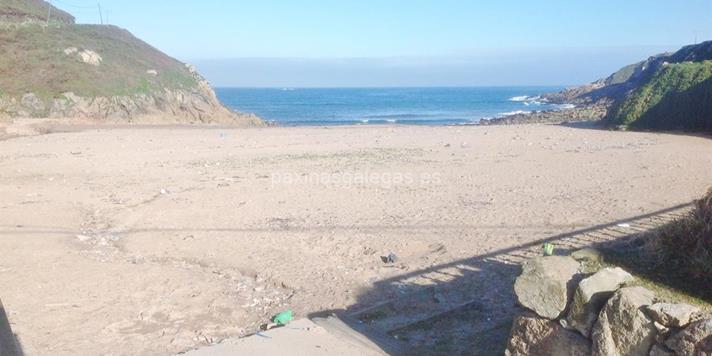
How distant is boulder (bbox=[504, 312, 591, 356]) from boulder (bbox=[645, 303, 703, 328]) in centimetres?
49

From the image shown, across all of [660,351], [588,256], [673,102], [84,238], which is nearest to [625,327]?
[660,351]

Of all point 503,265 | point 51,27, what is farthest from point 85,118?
point 503,265

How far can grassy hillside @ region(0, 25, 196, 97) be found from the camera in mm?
32094

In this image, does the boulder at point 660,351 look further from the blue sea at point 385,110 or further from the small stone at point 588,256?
the blue sea at point 385,110

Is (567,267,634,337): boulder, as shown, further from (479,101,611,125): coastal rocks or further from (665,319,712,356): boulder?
(479,101,611,125): coastal rocks

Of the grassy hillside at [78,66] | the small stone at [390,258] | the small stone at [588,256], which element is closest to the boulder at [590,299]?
the small stone at [588,256]

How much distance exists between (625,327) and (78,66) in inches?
1423

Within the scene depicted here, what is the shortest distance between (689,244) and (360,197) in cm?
735

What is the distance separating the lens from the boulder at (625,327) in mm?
3666

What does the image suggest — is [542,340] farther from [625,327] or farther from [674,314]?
[674,314]

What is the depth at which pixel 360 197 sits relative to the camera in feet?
38.2

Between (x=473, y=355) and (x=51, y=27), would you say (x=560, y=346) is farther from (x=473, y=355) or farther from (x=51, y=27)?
(x=51, y=27)

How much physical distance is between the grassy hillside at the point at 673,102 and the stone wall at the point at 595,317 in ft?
72.7

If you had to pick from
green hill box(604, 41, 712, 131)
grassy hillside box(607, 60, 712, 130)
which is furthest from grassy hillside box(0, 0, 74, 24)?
grassy hillside box(607, 60, 712, 130)
